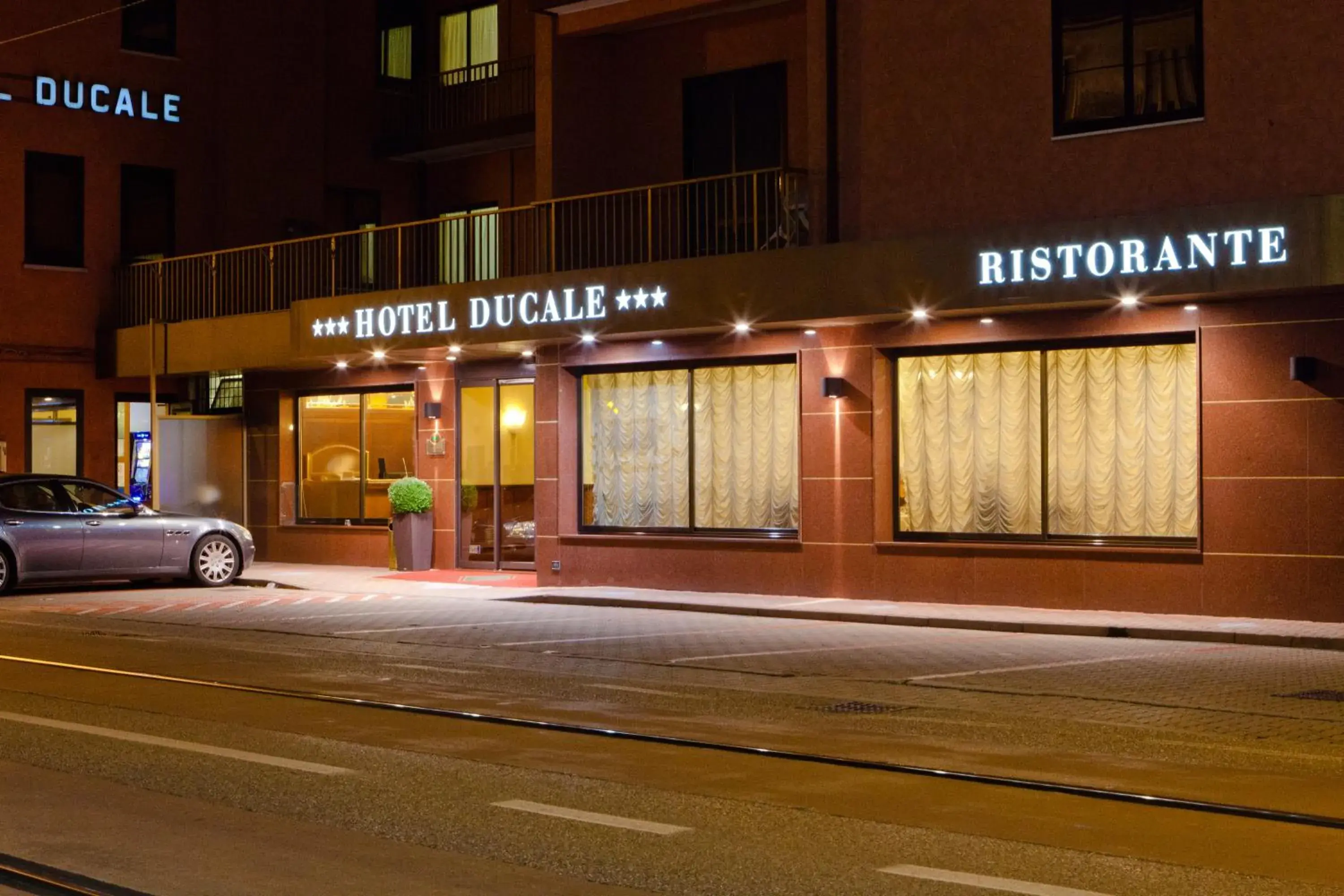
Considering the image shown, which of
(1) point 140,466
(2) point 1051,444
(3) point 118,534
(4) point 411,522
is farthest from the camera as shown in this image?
(1) point 140,466

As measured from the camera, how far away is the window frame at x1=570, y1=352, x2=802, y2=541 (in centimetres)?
2105

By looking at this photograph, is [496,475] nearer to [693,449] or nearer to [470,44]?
[693,449]

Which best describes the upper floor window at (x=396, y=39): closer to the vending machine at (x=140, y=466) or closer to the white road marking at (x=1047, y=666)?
the vending machine at (x=140, y=466)

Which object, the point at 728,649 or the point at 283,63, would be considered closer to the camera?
the point at 728,649

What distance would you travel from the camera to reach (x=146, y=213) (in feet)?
102

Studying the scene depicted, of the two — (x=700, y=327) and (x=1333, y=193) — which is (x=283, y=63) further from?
(x=1333, y=193)

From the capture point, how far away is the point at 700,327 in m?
21.0

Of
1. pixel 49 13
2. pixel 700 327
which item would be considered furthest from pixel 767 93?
pixel 49 13

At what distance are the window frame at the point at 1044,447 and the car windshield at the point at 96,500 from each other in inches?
404

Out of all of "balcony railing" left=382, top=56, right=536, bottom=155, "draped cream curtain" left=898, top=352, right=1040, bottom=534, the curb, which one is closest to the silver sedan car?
the curb

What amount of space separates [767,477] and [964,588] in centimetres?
315

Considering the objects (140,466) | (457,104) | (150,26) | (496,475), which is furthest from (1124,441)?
(150,26)

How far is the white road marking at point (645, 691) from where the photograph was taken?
1239cm

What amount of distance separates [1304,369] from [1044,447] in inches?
124
